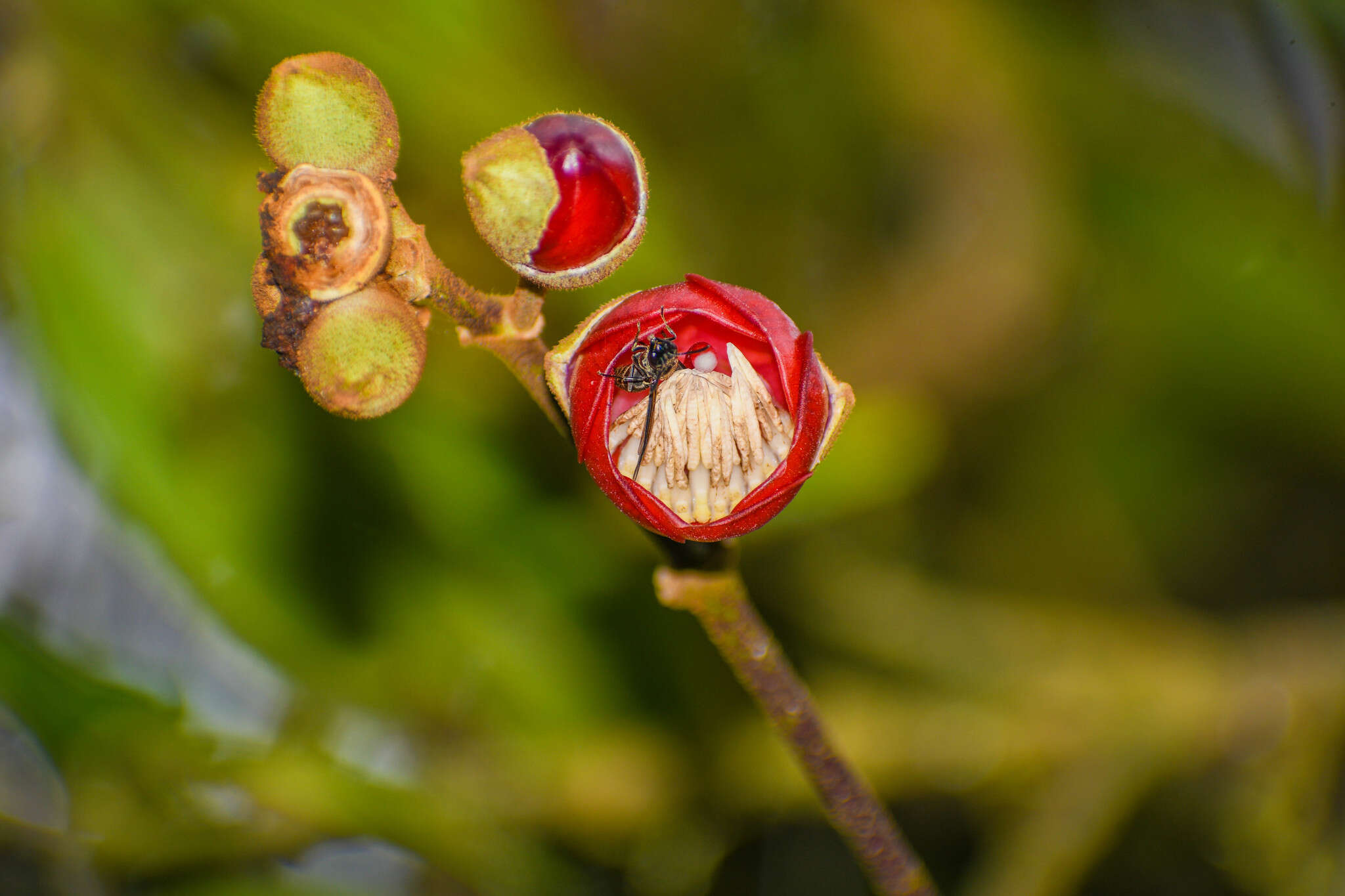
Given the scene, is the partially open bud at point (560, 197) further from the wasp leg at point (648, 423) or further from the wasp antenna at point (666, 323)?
the wasp leg at point (648, 423)

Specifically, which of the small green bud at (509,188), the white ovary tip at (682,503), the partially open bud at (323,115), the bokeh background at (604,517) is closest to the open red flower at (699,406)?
the white ovary tip at (682,503)

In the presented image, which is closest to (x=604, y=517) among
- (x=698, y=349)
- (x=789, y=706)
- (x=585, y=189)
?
(x=698, y=349)

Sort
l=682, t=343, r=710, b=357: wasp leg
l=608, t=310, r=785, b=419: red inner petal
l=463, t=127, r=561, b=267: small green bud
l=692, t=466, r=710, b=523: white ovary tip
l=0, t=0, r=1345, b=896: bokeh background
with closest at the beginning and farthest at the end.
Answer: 1. l=463, t=127, r=561, b=267: small green bud
2. l=692, t=466, r=710, b=523: white ovary tip
3. l=608, t=310, r=785, b=419: red inner petal
4. l=682, t=343, r=710, b=357: wasp leg
5. l=0, t=0, r=1345, b=896: bokeh background

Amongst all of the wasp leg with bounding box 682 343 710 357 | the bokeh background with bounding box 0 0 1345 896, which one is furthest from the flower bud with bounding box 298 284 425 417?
the bokeh background with bounding box 0 0 1345 896

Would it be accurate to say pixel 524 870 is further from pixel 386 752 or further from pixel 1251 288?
pixel 1251 288

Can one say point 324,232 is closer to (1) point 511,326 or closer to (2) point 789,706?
(1) point 511,326

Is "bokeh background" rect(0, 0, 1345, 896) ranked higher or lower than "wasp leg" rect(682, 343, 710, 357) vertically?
higher

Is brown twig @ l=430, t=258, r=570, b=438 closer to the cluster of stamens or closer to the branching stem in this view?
the branching stem
